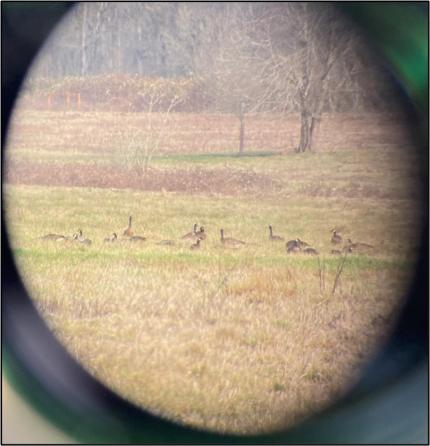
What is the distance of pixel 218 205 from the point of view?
7.82 feet

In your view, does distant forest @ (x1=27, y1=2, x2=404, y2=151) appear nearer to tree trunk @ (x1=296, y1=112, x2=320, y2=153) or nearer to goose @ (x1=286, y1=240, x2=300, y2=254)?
tree trunk @ (x1=296, y1=112, x2=320, y2=153)

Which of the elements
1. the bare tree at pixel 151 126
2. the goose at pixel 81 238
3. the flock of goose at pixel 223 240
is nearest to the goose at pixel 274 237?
the flock of goose at pixel 223 240

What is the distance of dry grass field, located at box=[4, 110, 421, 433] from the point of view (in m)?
2.29

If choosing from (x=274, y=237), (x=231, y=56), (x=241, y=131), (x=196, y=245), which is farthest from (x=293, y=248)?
(x=231, y=56)

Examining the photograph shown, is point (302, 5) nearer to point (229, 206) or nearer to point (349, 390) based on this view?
point (229, 206)

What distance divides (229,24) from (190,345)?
129 cm

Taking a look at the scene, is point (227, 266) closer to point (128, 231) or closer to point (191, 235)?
point (191, 235)

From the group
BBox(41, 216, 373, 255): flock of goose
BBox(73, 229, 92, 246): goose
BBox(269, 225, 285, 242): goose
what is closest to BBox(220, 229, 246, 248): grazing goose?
BBox(41, 216, 373, 255): flock of goose

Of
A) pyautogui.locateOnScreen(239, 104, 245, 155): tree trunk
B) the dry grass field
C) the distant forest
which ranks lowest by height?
the dry grass field

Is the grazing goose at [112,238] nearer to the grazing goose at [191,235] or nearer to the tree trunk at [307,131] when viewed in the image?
the grazing goose at [191,235]

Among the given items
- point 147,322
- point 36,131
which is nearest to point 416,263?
point 147,322

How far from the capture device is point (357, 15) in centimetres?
225

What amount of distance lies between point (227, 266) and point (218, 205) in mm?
253

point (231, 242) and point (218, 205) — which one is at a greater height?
point (218, 205)
